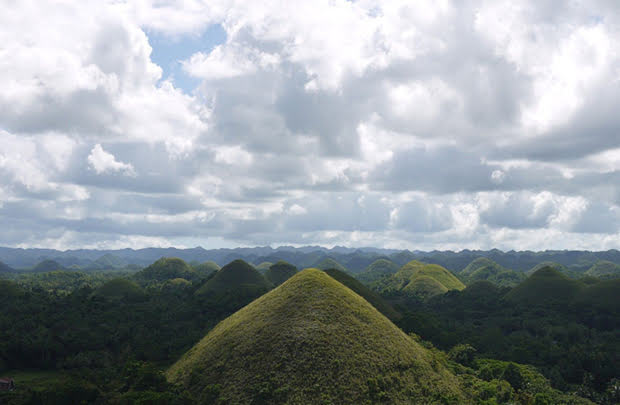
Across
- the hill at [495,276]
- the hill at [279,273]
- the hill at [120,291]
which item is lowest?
the hill at [495,276]

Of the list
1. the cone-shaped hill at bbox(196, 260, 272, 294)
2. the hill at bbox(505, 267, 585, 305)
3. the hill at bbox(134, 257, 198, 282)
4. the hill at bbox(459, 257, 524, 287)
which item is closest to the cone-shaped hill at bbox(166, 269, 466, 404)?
the cone-shaped hill at bbox(196, 260, 272, 294)

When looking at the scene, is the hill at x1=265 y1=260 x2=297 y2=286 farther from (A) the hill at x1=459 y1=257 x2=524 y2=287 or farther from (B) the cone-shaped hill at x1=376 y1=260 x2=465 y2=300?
(A) the hill at x1=459 y1=257 x2=524 y2=287

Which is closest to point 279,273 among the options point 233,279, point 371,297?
point 233,279

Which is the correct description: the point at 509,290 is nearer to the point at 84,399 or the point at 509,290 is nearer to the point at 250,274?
the point at 250,274

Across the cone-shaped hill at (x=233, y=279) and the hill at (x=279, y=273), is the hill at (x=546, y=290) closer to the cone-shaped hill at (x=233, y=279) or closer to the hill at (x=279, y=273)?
the cone-shaped hill at (x=233, y=279)

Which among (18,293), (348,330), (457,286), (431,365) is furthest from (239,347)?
(457,286)

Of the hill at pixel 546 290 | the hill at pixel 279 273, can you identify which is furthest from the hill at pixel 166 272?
the hill at pixel 546 290

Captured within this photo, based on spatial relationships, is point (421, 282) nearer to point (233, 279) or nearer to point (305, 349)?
point (233, 279)
